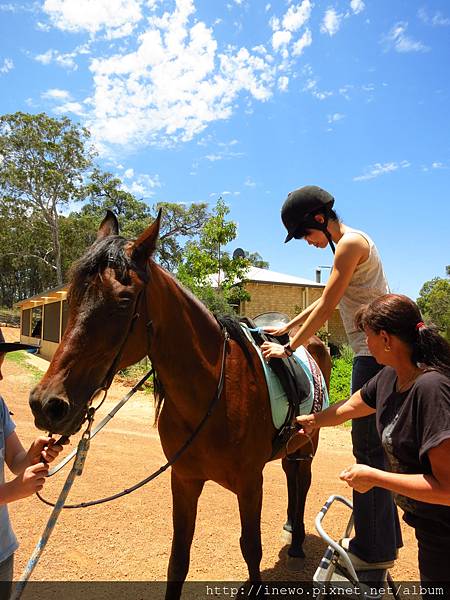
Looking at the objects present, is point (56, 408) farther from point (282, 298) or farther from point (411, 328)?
point (282, 298)

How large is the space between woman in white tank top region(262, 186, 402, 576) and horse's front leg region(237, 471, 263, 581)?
0.59 meters

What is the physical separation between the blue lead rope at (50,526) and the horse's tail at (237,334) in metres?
1.16

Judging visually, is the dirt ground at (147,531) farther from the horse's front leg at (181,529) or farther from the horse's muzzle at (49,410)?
the horse's muzzle at (49,410)

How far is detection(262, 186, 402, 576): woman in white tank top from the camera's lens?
2.52 m

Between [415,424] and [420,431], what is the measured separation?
5 centimetres

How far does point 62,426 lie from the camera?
5.86 feet

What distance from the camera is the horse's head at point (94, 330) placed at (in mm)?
1769

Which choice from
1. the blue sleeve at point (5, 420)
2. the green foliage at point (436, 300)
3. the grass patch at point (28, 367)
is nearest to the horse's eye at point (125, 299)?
the blue sleeve at point (5, 420)

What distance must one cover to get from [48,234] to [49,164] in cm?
635

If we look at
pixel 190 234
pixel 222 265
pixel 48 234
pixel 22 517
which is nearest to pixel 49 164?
pixel 48 234

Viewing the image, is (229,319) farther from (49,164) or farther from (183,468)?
(49,164)

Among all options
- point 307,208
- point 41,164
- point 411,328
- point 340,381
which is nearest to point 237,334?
point 307,208

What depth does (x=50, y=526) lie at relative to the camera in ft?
5.46

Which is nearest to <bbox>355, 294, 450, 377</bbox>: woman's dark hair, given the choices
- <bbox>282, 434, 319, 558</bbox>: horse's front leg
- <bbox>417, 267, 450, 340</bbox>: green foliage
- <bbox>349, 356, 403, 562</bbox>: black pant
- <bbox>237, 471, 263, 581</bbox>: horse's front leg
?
<bbox>349, 356, 403, 562</bbox>: black pant
